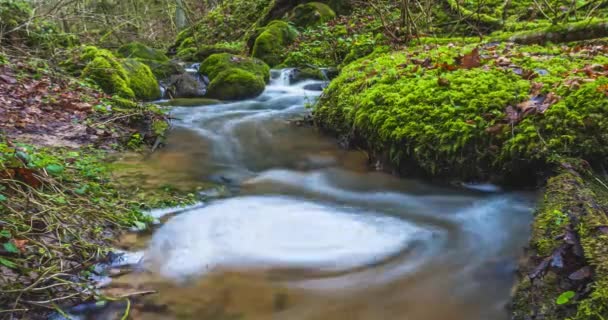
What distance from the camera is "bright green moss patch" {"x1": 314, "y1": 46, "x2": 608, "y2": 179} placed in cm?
323

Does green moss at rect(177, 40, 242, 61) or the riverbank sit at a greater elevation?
green moss at rect(177, 40, 242, 61)

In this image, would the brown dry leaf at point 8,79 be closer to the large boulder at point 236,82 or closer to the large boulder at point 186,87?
the large boulder at point 186,87

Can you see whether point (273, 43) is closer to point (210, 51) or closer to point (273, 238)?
point (210, 51)

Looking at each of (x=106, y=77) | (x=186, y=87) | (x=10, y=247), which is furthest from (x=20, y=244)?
(x=186, y=87)

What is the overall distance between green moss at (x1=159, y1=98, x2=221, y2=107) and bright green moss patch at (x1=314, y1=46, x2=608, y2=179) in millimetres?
3396

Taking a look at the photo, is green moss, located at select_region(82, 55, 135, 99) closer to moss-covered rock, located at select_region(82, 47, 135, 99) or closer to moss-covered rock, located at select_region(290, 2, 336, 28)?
moss-covered rock, located at select_region(82, 47, 135, 99)

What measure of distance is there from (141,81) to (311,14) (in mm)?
5775

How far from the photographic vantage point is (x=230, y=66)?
8.69 meters

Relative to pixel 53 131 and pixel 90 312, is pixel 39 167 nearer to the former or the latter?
pixel 90 312

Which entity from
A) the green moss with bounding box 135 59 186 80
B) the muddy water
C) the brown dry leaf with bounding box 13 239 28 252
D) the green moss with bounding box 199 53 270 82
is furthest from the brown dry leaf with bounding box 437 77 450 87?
the green moss with bounding box 135 59 186 80

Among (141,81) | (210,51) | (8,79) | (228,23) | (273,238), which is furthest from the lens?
(228,23)

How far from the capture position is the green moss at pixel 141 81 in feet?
25.2

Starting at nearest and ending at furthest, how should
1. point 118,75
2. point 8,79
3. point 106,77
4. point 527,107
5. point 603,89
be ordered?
point 603,89 < point 527,107 < point 8,79 < point 106,77 < point 118,75

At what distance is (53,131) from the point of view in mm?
4816
